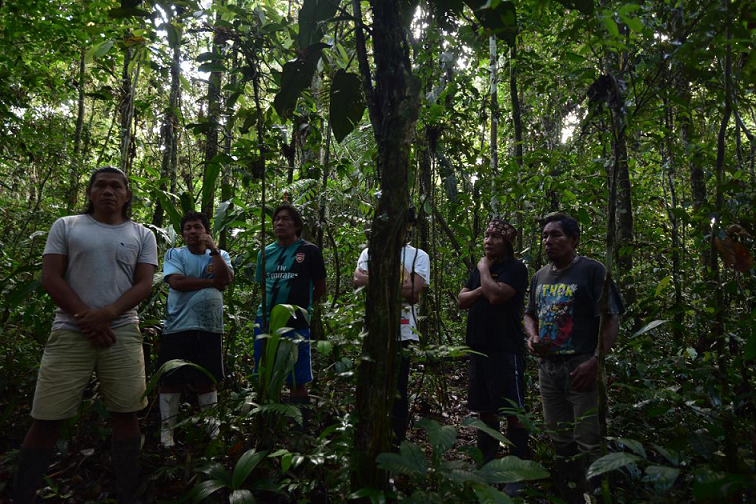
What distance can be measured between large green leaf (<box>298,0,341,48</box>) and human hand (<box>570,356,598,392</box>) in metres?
2.32

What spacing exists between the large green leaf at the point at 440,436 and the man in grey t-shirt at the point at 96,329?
5.97 ft

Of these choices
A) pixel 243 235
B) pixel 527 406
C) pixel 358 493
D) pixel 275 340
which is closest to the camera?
pixel 358 493

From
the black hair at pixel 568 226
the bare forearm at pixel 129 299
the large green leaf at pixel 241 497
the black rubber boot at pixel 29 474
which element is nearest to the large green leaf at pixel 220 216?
the bare forearm at pixel 129 299

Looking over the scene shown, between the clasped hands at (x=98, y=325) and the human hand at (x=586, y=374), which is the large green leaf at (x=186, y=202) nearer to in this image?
the clasped hands at (x=98, y=325)

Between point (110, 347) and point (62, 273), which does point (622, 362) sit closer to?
point (110, 347)

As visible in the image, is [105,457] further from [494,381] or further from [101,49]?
[494,381]

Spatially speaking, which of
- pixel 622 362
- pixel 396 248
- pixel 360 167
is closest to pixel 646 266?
pixel 622 362

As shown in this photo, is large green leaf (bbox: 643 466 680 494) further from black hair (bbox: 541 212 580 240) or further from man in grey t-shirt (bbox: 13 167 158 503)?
man in grey t-shirt (bbox: 13 167 158 503)

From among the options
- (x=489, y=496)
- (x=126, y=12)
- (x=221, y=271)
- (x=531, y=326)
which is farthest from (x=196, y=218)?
(x=489, y=496)

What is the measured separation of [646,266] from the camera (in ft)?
15.2

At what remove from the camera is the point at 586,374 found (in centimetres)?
266

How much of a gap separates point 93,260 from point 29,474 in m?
1.16

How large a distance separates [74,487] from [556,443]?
2.98 m

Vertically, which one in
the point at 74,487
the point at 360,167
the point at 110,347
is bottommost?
the point at 74,487
